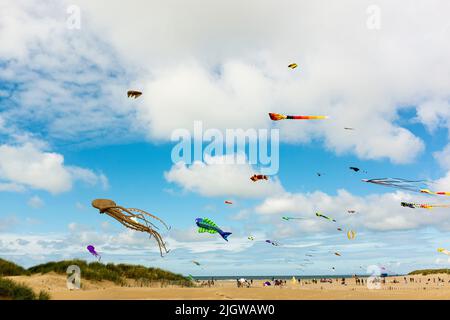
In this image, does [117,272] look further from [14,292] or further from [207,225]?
[14,292]

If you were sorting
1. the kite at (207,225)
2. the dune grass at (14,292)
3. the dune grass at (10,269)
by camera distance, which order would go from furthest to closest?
the dune grass at (10,269) → the kite at (207,225) → the dune grass at (14,292)

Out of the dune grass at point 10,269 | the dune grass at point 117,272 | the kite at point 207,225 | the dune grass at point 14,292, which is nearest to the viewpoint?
the dune grass at point 14,292

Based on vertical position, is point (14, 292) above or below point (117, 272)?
above

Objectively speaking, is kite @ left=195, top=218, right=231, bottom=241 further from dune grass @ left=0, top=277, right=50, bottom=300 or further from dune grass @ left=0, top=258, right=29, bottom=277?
dune grass @ left=0, top=258, right=29, bottom=277

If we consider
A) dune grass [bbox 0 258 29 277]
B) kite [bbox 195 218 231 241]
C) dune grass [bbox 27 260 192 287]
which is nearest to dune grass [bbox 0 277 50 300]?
kite [bbox 195 218 231 241]

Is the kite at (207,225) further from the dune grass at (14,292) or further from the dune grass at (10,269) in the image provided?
the dune grass at (10,269)

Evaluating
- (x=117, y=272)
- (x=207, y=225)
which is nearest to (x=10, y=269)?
(x=117, y=272)

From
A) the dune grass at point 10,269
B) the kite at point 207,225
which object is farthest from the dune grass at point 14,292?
the dune grass at point 10,269

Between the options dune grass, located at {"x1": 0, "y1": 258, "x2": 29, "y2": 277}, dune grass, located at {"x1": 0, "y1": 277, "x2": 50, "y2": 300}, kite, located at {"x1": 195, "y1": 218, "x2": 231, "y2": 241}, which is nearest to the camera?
dune grass, located at {"x1": 0, "y1": 277, "x2": 50, "y2": 300}

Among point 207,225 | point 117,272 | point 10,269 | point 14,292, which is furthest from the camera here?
point 117,272

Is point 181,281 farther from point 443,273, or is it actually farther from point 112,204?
point 443,273
